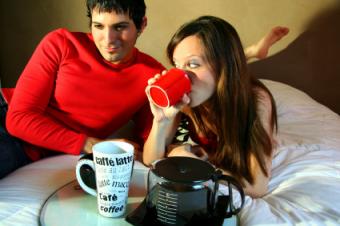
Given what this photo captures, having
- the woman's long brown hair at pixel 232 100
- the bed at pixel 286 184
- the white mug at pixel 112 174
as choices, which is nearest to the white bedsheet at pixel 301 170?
the bed at pixel 286 184

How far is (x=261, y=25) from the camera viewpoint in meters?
1.97

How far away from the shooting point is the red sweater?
117 cm

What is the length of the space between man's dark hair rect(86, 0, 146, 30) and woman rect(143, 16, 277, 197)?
0.18m

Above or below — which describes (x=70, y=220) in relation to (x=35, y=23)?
below

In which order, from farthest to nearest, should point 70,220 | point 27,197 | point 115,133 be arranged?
point 115,133, point 27,197, point 70,220

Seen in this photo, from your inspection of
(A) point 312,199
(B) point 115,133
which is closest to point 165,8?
(B) point 115,133

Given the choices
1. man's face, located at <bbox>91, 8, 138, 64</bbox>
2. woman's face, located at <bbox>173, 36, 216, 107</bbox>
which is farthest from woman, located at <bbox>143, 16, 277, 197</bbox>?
man's face, located at <bbox>91, 8, 138, 64</bbox>

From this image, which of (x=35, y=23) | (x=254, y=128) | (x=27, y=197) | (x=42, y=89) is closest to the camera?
(x=27, y=197)

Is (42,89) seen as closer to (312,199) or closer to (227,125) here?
(227,125)

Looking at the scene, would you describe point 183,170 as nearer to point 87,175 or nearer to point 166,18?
point 87,175

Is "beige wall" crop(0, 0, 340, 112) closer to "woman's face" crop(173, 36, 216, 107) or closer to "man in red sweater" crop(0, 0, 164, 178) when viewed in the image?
"man in red sweater" crop(0, 0, 164, 178)

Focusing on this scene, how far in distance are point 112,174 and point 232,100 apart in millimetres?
458

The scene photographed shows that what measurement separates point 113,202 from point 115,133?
68 cm

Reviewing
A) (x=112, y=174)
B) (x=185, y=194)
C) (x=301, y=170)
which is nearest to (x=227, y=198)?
(x=185, y=194)
